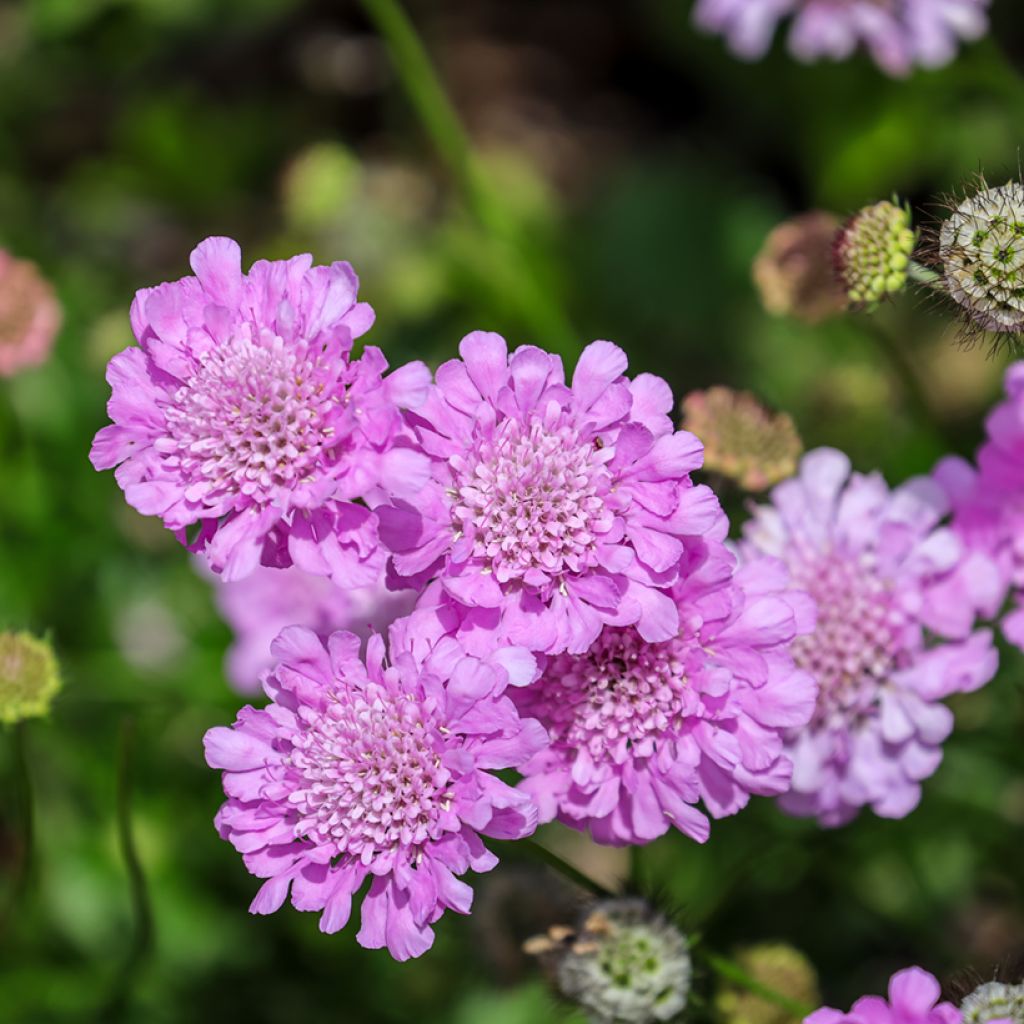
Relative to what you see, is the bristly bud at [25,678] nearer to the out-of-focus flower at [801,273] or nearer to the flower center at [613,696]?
the flower center at [613,696]

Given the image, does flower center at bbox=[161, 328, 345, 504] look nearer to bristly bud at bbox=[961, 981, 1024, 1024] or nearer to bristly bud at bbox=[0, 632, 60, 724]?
bristly bud at bbox=[0, 632, 60, 724]

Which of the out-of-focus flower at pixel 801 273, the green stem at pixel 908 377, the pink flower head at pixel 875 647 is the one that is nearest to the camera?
the pink flower head at pixel 875 647

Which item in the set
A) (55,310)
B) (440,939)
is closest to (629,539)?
(440,939)

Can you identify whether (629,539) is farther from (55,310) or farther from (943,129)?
(943,129)

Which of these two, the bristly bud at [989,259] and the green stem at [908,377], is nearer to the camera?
the bristly bud at [989,259]

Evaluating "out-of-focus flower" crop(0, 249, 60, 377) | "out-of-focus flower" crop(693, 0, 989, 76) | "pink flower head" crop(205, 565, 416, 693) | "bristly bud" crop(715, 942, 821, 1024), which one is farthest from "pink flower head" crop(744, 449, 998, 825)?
"out-of-focus flower" crop(0, 249, 60, 377)

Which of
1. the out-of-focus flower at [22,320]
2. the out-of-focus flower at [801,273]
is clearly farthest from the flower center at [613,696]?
the out-of-focus flower at [22,320]
